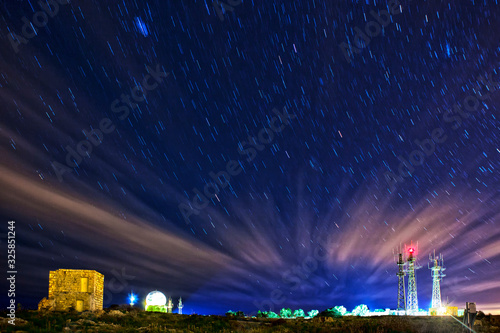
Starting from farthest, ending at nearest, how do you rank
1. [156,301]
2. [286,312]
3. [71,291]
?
[286,312] → [156,301] → [71,291]

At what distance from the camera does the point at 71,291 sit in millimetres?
37500

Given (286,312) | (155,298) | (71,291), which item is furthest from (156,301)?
(286,312)

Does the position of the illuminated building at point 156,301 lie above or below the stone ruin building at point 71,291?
below

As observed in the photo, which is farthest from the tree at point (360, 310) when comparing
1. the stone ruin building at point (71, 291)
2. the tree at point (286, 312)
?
the stone ruin building at point (71, 291)

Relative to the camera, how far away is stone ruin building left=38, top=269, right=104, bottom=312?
37.0 metres

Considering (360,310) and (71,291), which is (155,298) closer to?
(71,291)

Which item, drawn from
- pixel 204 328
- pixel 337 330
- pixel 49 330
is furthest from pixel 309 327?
pixel 49 330

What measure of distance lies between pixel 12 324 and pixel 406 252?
6385 cm

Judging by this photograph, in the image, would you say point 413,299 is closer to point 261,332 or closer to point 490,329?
point 490,329

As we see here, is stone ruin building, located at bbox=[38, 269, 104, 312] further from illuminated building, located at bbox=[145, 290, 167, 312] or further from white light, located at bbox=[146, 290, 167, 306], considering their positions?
white light, located at bbox=[146, 290, 167, 306]

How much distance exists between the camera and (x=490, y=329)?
27.3 m

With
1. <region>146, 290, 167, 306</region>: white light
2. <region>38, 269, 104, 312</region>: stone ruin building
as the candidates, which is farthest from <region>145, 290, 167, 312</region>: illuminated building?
<region>38, 269, 104, 312</region>: stone ruin building

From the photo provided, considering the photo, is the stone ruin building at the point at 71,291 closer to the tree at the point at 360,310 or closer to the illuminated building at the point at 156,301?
the illuminated building at the point at 156,301

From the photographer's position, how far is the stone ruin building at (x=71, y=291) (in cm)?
3702
